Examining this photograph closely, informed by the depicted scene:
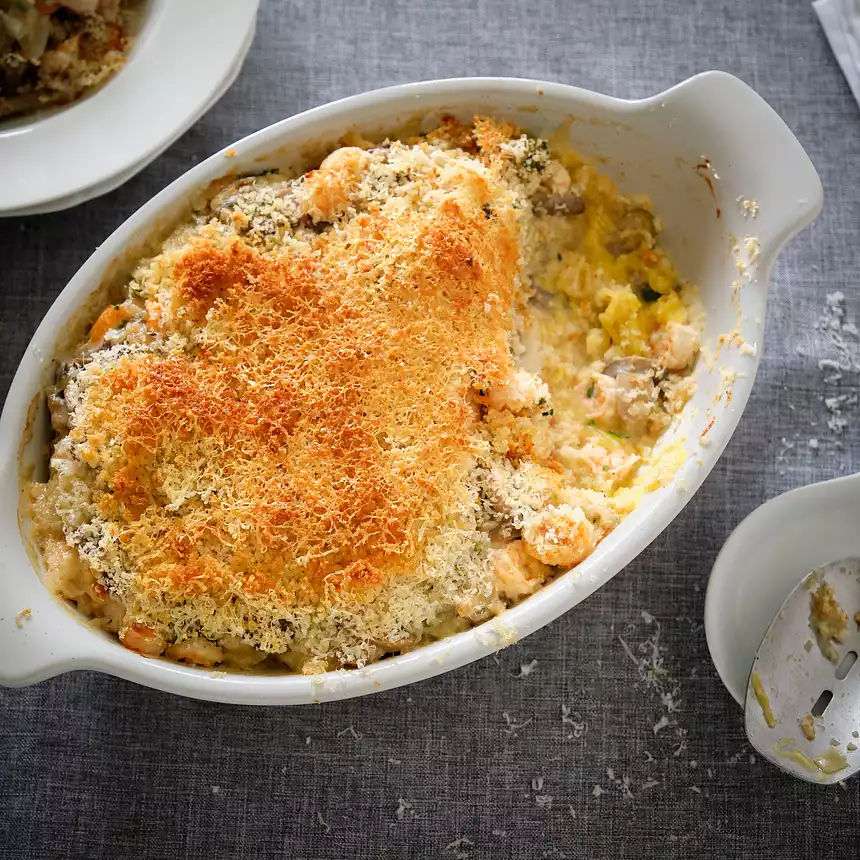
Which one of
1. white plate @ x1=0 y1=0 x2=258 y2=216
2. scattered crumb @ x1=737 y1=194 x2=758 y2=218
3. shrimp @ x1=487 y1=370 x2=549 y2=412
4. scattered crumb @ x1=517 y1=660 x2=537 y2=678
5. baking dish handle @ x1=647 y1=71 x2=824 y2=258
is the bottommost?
scattered crumb @ x1=517 y1=660 x2=537 y2=678

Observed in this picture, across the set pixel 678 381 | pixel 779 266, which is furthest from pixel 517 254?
pixel 779 266

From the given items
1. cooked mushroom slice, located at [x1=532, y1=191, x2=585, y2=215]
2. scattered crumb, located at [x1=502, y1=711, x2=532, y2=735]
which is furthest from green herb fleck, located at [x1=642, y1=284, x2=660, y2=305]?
scattered crumb, located at [x1=502, y1=711, x2=532, y2=735]

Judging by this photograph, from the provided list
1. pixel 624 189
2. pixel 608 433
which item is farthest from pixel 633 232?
pixel 608 433

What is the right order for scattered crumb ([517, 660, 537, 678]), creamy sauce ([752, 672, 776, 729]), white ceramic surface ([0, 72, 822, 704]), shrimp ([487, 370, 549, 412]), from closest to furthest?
1. white ceramic surface ([0, 72, 822, 704])
2. shrimp ([487, 370, 549, 412])
3. creamy sauce ([752, 672, 776, 729])
4. scattered crumb ([517, 660, 537, 678])

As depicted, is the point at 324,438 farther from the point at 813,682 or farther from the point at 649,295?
the point at 813,682

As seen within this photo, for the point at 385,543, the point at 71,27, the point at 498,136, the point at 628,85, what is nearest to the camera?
the point at 385,543

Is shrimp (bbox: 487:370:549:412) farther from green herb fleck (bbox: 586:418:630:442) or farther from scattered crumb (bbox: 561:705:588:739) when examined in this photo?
scattered crumb (bbox: 561:705:588:739)

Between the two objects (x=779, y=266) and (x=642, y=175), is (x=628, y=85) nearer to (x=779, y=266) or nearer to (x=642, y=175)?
(x=642, y=175)

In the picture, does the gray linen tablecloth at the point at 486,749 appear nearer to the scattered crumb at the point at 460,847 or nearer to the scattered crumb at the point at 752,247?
the scattered crumb at the point at 460,847
